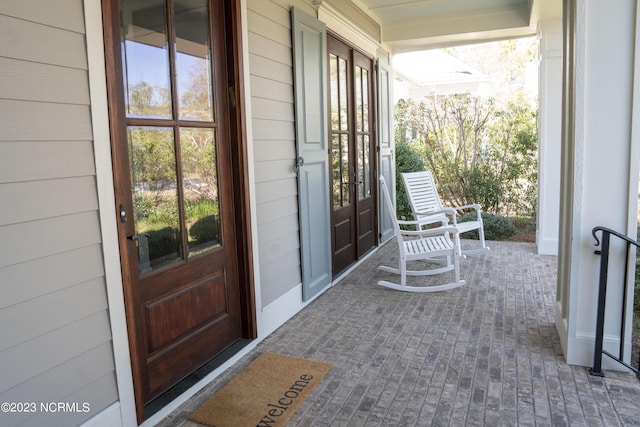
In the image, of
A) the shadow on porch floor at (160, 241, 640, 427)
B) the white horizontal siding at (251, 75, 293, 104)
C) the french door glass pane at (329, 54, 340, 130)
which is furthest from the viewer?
the french door glass pane at (329, 54, 340, 130)

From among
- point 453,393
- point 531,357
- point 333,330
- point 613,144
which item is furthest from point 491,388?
point 613,144

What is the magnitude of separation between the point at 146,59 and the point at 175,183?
2.01 feet

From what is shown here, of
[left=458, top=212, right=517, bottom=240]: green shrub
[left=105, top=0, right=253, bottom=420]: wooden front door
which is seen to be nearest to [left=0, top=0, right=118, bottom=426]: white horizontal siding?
[left=105, top=0, right=253, bottom=420]: wooden front door

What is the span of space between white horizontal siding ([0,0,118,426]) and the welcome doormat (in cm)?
57

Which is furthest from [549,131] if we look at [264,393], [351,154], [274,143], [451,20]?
[264,393]

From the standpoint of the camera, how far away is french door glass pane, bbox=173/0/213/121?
8.34 ft

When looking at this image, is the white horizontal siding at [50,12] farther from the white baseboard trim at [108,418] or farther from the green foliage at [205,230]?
the white baseboard trim at [108,418]

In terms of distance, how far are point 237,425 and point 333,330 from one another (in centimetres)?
125

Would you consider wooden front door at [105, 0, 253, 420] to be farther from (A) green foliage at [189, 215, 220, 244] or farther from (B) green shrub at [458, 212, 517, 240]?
(B) green shrub at [458, 212, 517, 240]

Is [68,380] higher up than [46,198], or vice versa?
[46,198]

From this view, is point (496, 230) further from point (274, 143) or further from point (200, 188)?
point (200, 188)

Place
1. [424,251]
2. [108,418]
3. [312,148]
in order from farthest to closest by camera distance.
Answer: [424,251]
[312,148]
[108,418]

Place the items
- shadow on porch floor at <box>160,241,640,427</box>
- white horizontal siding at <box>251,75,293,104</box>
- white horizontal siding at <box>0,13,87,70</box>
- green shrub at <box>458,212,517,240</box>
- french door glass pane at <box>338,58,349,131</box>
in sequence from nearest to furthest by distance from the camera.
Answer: white horizontal siding at <box>0,13,87,70</box>
shadow on porch floor at <box>160,241,640,427</box>
white horizontal siding at <box>251,75,293,104</box>
french door glass pane at <box>338,58,349,131</box>
green shrub at <box>458,212,517,240</box>

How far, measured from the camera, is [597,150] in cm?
254
